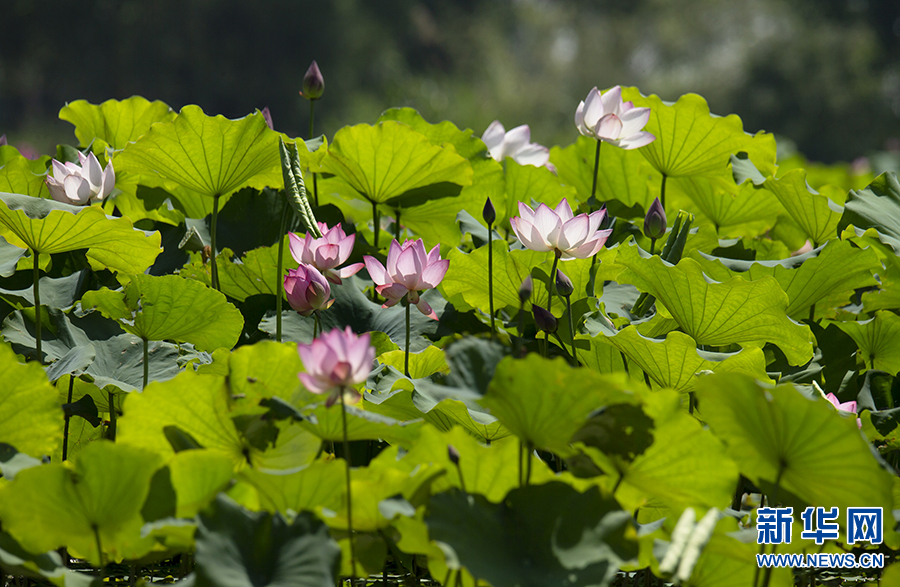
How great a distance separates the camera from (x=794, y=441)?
64 cm

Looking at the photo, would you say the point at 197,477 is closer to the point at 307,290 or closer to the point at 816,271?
the point at 307,290

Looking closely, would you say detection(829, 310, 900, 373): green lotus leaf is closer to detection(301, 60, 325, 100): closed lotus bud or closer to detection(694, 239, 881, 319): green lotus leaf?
detection(694, 239, 881, 319): green lotus leaf

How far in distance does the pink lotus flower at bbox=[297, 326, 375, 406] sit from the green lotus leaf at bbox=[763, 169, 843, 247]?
0.85 metres

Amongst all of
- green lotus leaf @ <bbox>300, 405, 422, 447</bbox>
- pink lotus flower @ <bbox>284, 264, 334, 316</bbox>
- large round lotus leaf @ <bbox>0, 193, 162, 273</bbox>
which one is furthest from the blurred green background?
green lotus leaf @ <bbox>300, 405, 422, 447</bbox>

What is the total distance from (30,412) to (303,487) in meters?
0.27

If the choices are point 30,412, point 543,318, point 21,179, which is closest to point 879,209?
point 543,318

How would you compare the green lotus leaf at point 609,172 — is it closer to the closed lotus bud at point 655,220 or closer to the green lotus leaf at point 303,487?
the closed lotus bud at point 655,220

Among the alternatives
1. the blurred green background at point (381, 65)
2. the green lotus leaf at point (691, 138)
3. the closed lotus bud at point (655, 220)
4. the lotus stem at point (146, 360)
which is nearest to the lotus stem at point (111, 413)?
the lotus stem at point (146, 360)

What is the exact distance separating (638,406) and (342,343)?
9.6 inches

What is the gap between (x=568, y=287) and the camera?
952mm

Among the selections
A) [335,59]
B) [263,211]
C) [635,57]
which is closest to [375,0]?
[335,59]

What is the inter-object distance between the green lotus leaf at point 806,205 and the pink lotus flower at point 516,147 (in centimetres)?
41

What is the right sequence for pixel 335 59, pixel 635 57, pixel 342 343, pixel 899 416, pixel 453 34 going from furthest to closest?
pixel 635 57
pixel 453 34
pixel 335 59
pixel 899 416
pixel 342 343

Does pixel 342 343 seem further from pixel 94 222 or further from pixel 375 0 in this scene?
pixel 375 0
